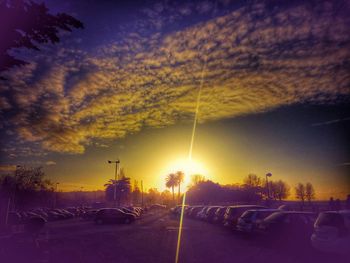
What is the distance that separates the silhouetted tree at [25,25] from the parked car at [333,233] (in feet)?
33.1

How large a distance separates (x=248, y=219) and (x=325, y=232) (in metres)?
5.82

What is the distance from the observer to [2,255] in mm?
11523

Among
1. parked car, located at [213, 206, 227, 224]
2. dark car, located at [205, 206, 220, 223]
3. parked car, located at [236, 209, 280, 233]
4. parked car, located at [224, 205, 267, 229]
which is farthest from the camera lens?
dark car, located at [205, 206, 220, 223]

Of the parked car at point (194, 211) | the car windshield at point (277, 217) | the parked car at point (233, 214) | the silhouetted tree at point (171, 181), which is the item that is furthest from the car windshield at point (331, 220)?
the silhouetted tree at point (171, 181)

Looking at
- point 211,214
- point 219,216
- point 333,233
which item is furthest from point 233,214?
point 333,233

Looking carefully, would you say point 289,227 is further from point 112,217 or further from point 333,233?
point 112,217

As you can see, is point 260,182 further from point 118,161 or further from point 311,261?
point 311,261

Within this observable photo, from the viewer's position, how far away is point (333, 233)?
31.5 ft

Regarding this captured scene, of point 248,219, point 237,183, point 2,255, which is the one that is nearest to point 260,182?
point 237,183

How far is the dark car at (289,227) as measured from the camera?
41.4 ft

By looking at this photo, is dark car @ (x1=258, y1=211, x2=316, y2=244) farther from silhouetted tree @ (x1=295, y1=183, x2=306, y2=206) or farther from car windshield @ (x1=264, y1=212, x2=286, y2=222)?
silhouetted tree @ (x1=295, y1=183, x2=306, y2=206)

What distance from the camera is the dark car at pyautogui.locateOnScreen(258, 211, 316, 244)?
1262cm

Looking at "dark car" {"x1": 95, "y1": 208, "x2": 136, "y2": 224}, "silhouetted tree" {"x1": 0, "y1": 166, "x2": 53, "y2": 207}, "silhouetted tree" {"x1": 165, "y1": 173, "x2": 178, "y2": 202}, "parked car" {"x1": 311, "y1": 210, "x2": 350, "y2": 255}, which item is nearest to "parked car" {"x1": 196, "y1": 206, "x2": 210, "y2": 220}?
"dark car" {"x1": 95, "y1": 208, "x2": 136, "y2": 224}

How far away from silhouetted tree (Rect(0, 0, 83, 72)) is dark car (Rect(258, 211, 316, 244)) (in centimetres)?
1060
